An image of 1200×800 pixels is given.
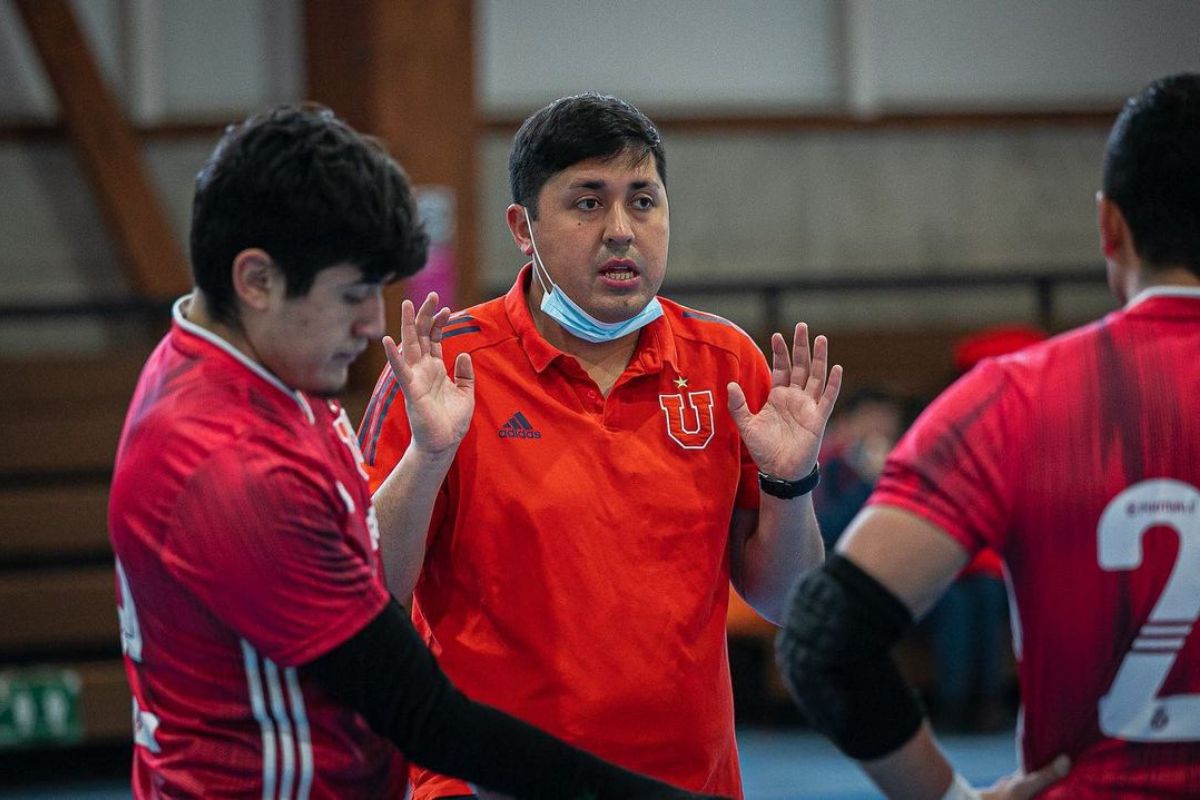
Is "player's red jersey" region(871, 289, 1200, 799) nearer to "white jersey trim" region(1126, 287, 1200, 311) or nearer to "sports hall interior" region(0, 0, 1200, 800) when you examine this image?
"white jersey trim" region(1126, 287, 1200, 311)

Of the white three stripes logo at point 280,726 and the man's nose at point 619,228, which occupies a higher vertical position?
the man's nose at point 619,228

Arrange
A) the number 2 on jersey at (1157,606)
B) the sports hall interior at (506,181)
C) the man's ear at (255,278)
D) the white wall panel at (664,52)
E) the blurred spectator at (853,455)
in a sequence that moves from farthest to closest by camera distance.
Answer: the white wall panel at (664,52) → the blurred spectator at (853,455) → the sports hall interior at (506,181) → the man's ear at (255,278) → the number 2 on jersey at (1157,606)

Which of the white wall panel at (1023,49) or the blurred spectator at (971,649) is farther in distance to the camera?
the white wall panel at (1023,49)

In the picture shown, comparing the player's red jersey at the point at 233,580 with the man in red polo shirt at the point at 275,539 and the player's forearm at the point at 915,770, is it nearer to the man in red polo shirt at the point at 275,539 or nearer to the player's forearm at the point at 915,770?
the man in red polo shirt at the point at 275,539

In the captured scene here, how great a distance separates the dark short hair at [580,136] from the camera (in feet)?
8.04

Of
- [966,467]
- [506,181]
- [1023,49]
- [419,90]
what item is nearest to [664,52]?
[506,181]

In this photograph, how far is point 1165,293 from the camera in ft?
5.71

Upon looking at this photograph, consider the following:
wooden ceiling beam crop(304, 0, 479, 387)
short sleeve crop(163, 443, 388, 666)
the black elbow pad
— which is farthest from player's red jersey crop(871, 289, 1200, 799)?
wooden ceiling beam crop(304, 0, 479, 387)

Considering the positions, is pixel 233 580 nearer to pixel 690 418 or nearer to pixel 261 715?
pixel 261 715

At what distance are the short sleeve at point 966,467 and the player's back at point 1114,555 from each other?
0.4 inches

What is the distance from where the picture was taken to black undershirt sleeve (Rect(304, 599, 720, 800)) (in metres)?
1.75

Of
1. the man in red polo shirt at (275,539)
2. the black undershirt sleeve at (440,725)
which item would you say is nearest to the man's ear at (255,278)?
the man in red polo shirt at (275,539)

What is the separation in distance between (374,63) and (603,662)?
13.7 ft

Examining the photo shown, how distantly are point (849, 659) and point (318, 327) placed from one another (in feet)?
2.42
